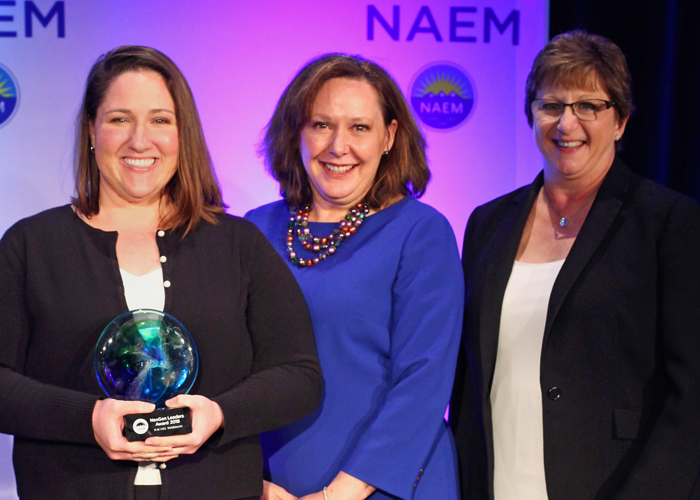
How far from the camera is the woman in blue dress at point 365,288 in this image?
70.6 inches

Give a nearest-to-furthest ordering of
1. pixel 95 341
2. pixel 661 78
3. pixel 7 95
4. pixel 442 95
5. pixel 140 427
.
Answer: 1. pixel 140 427
2. pixel 95 341
3. pixel 661 78
4. pixel 7 95
5. pixel 442 95

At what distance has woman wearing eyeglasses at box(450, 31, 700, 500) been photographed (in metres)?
1.83

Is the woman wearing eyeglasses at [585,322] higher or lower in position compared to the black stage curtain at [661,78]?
lower

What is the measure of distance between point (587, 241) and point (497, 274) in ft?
0.95

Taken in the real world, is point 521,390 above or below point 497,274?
below

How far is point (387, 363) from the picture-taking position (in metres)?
1.90

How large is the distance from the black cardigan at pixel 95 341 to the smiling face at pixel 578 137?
95 centimetres

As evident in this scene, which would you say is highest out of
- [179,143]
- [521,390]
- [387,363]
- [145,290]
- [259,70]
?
[259,70]

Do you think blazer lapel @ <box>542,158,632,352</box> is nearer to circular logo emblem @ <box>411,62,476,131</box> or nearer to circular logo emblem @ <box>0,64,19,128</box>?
circular logo emblem @ <box>411,62,476,131</box>

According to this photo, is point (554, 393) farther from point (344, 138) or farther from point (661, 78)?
point (661, 78)

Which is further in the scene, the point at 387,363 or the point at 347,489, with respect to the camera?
the point at 387,363

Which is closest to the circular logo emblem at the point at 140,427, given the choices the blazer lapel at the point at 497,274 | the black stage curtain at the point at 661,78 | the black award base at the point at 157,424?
the black award base at the point at 157,424

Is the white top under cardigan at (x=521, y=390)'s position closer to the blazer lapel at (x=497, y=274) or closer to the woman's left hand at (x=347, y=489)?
the blazer lapel at (x=497, y=274)

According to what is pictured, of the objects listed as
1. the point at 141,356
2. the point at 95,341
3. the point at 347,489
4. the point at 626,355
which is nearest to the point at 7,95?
the point at 95,341
